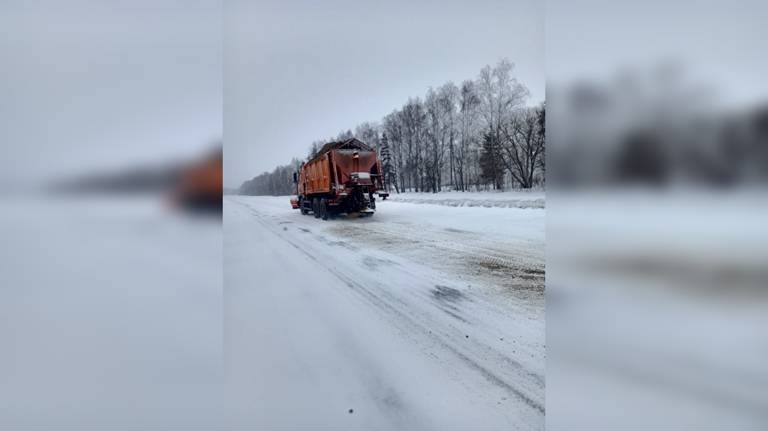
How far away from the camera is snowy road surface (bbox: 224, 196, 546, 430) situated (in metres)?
1.24

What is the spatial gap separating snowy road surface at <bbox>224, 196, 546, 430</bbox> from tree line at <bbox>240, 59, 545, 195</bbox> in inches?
16.2

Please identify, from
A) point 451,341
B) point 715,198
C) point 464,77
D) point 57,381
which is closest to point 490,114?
point 464,77

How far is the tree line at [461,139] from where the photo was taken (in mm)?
1922

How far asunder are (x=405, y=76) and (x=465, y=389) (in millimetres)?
1692

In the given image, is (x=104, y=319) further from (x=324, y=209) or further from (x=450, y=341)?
(x=324, y=209)

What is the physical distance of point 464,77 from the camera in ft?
6.76

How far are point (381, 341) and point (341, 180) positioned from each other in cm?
325

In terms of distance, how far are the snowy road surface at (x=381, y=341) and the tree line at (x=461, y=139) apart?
1.35 ft

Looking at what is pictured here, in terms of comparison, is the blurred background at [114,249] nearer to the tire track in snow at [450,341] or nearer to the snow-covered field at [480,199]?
the tire track in snow at [450,341]

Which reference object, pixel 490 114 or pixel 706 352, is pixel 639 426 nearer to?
pixel 706 352

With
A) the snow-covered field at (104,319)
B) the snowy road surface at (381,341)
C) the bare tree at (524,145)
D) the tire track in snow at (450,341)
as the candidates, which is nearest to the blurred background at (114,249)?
the snow-covered field at (104,319)

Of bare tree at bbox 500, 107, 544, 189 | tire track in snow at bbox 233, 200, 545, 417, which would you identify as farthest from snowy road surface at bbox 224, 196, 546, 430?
bare tree at bbox 500, 107, 544, 189

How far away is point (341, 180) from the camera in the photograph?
15.3 ft

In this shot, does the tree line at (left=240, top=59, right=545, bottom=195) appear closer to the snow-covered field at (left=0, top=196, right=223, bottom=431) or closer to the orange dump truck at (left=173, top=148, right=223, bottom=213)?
the orange dump truck at (left=173, top=148, right=223, bottom=213)
